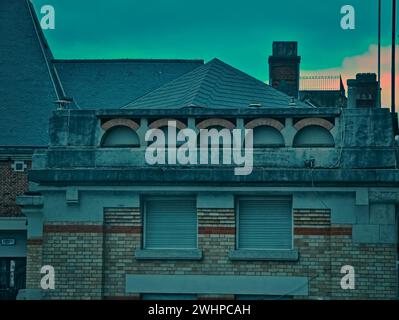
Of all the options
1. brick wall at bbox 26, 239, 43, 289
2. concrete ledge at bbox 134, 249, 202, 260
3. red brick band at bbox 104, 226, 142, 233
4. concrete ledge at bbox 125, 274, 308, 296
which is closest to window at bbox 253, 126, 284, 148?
concrete ledge at bbox 134, 249, 202, 260

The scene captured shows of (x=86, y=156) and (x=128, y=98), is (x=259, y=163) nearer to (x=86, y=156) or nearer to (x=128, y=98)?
(x=86, y=156)

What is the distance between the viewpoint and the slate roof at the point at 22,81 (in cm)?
2988

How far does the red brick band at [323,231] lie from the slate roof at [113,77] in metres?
17.8

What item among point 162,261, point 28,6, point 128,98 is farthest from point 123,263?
point 28,6

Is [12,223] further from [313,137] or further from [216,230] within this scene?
[313,137]

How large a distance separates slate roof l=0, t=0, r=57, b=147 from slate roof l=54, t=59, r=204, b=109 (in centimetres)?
161

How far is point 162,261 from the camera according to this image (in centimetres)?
1658

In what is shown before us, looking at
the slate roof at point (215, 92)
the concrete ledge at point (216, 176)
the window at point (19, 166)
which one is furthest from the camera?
the window at point (19, 166)

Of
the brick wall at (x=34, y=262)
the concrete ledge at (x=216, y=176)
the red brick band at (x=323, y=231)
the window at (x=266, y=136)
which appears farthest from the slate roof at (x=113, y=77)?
the red brick band at (x=323, y=231)

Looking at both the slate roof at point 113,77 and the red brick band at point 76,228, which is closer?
the red brick band at point 76,228

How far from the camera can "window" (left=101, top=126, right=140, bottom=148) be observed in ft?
55.7

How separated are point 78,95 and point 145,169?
60.1ft

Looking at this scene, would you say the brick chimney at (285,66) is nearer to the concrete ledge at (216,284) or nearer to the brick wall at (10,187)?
the brick wall at (10,187)

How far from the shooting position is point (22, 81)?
32156 millimetres
